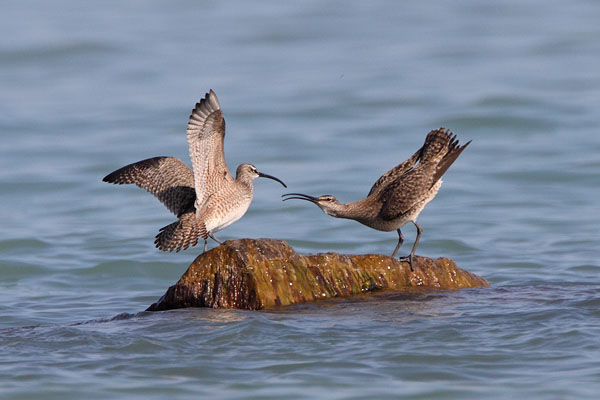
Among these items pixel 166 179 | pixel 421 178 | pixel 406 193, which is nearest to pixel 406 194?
pixel 406 193

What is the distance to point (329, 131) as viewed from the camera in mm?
17031

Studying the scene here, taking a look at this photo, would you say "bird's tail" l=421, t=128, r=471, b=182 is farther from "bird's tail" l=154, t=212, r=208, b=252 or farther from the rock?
"bird's tail" l=154, t=212, r=208, b=252

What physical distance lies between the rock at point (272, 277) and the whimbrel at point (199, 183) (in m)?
0.51

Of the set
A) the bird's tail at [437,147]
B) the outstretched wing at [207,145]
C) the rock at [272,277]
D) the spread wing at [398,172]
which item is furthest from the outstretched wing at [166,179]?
the bird's tail at [437,147]

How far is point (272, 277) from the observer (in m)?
7.73

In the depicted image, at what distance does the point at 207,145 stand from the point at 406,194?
65.4 inches

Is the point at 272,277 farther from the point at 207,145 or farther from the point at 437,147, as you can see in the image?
the point at 437,147

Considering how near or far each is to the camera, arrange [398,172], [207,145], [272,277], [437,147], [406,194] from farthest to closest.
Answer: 1. [398,172]
2. [437,147]
3. [406,194]
4. [207,145]
5. [272,277]

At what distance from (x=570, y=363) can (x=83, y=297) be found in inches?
195

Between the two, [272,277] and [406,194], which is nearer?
[272,277]

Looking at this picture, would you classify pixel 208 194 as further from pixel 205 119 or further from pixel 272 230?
pixel 272 230

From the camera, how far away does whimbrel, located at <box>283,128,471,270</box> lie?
873 cm

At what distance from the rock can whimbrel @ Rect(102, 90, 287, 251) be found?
510mm

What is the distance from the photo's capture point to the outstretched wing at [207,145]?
842cm
